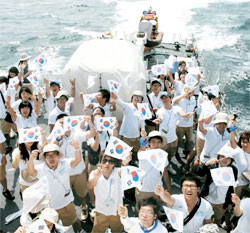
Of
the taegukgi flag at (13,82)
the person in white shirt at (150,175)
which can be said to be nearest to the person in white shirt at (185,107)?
the person in white shirt at (150,175)

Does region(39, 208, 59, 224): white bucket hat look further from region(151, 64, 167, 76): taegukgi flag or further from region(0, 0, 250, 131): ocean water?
region(0, 0, 250, 131): ocean water

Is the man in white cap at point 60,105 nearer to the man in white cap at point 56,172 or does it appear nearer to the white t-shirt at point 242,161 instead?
the man in white cap at point 56,172

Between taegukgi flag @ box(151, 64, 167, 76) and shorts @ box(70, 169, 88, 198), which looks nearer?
shorts @ box(70, 169, 88, 198)

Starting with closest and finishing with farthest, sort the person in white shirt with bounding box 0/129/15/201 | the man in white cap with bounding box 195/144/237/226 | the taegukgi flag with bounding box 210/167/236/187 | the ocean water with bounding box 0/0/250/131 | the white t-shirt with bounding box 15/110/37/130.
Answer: the taegukgi flag with bounding box 210/167/236/187 < the man in white cap with bounding box 195/144/237/226 < the person in white shirt with bounding box 0/129/15/201 < the white t-shirt with bounding box 15/110/37/130 < the ocean water with bounding box 0/0/250/131

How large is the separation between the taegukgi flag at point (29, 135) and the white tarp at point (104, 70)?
83.7 inches

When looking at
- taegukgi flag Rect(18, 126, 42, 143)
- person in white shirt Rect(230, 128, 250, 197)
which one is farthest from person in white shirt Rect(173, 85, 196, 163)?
taegukgi flag Rect(18, 126, 42, 143)

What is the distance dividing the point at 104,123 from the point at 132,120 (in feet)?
3.82

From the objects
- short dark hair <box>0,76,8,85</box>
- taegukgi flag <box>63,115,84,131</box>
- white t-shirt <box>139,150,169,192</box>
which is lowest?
white t-shirt <box>139,150,169,192</box>

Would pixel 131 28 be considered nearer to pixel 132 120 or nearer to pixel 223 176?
pixel 132 120

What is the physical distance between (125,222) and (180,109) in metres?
3.26

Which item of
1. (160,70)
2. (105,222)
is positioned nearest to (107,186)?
(105,222)

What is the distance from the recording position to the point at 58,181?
428 centimetres

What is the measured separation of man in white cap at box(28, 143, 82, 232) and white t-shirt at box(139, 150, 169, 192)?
1.06 m

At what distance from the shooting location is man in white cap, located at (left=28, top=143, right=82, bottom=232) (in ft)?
13.9
